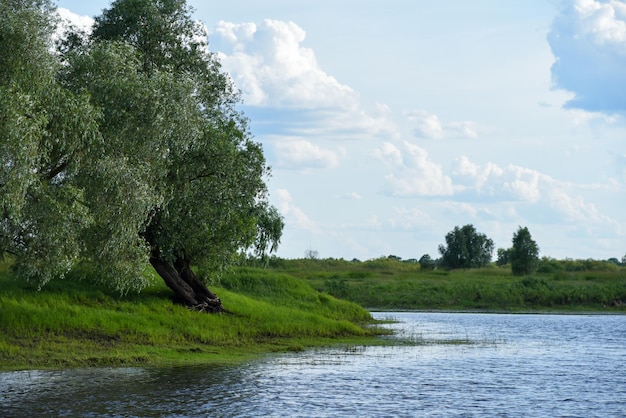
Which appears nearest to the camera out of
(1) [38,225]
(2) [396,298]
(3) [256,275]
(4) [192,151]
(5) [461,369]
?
(1) [38,225]

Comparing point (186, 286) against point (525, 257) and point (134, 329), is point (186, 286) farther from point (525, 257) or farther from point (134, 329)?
point (525, 257)

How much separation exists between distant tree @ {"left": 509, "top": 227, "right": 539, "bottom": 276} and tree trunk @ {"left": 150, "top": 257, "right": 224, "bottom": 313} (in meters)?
85.4

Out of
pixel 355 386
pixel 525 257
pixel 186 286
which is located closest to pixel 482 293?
Answer: pixel 525 257

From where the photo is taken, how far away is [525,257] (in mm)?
123188

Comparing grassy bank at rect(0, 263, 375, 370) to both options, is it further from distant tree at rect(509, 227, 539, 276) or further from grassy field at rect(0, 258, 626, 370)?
distant tree at rect(509, 227, 539, 276)

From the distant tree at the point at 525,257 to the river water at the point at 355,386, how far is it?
7928 centimetres

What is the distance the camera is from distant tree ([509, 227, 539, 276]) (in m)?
123

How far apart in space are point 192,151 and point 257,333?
10.6m

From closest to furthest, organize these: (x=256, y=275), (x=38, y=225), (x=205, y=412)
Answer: (x=205, y=412) < (x=38, y=225) < (x=256, y=275)

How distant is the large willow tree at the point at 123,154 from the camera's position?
31203 millimetres

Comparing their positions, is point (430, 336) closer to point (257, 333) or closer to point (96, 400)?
point (257, 333)

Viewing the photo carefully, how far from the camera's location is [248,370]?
33.8 meters

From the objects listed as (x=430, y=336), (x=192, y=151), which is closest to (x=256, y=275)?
(x=430, y=336)

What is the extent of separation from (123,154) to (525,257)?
97.7 meters
